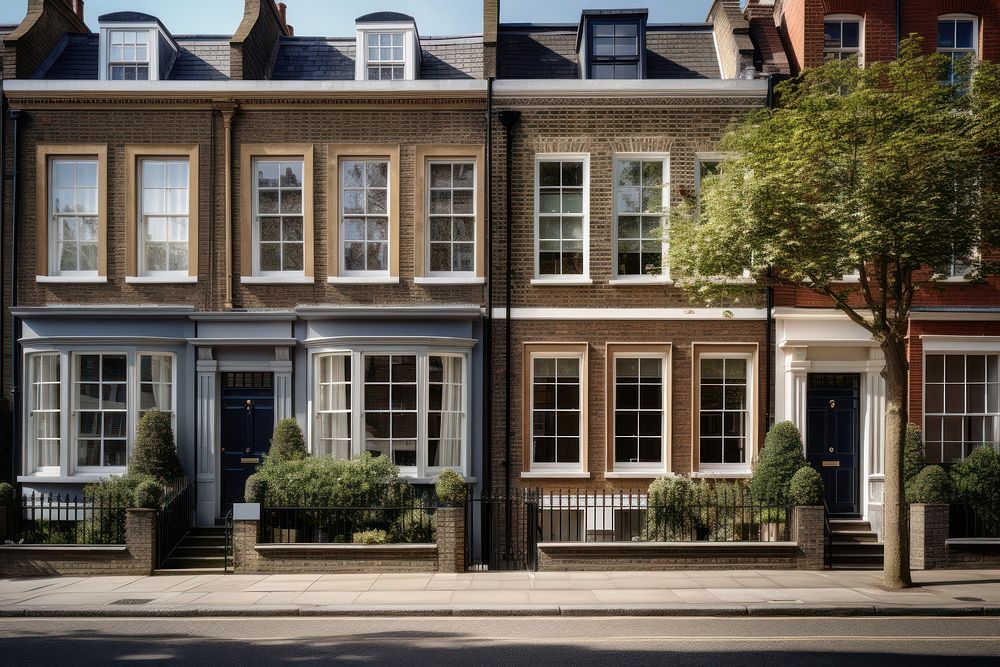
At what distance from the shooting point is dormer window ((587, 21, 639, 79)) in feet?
53.2

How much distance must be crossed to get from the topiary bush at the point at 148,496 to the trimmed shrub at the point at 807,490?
10682mm

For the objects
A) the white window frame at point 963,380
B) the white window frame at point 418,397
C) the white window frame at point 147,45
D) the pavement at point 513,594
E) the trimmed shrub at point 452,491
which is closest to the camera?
the pavement at point 513,594

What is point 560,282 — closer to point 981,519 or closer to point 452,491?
point 452,491

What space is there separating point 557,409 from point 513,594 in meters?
4.92

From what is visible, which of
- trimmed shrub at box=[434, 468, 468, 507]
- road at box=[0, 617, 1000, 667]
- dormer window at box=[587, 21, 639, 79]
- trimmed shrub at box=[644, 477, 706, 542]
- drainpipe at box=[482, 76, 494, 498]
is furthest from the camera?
dormer window at box=[587, 21, 639, 79]

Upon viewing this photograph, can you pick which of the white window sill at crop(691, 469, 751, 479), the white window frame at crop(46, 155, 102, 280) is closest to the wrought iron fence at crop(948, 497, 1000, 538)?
the white window sill at crop(691, 469, 751, 479)

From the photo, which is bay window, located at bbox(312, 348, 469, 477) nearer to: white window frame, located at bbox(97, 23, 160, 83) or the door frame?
the door frame

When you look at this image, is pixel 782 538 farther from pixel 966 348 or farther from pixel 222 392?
pixel 222 392

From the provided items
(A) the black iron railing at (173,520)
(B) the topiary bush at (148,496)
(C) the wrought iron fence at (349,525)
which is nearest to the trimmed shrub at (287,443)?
(C) the wrought iron fence at (349,525)

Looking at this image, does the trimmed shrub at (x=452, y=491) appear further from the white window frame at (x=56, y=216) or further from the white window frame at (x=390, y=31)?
the white window frame at (x=56, y=216)

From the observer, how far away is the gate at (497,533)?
552 inches

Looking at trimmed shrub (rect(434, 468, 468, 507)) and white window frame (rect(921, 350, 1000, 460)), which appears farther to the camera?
white window frame (rect(921, 350, 1000, 460))

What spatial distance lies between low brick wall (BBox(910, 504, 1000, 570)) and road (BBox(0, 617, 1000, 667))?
286cm

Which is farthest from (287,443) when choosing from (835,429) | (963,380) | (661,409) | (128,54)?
(963,380)
